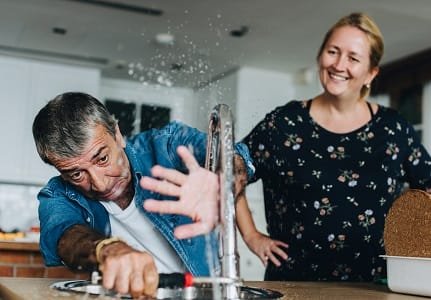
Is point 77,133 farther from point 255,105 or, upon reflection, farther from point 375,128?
point 255,105

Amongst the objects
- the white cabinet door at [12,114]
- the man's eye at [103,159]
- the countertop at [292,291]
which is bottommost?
the countertop at [292,291]

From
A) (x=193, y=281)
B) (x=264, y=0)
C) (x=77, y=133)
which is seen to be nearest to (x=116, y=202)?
(x=77, y=133)

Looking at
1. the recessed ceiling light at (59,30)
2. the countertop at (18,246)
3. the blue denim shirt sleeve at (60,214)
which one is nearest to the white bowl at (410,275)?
the blue denim shirt sleeve at (60,214)

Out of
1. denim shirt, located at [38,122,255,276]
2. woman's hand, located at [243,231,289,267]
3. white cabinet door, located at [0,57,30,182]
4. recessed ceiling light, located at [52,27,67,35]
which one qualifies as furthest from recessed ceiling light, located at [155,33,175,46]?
denim shirt, located at [38,122,255,276]

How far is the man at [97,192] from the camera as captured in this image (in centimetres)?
78

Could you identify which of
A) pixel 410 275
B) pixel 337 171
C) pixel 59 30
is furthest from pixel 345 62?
pixel 59 30

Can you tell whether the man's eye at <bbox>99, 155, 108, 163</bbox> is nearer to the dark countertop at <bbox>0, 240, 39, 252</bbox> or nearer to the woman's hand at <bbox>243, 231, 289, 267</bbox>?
the woman's hand at <bbox>243, 231, 289, 267</bbox>

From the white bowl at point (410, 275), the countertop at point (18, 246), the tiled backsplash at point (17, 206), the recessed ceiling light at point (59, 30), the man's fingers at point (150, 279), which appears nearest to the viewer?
the man's fingers at point (150, 279)

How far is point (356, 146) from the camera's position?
142 centimetres

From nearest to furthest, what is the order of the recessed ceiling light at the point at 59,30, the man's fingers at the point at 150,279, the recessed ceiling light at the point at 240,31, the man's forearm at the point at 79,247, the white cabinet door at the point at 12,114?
the man's fingers at the point at 150,279, the man's forearm at the point at 79,247, the recessed ceiling light at the point at 240,31, the recessed ceiling light at the point at 59,30, the white cabinet door at the point at 12,114

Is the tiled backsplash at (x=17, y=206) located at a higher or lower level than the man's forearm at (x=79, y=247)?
higher

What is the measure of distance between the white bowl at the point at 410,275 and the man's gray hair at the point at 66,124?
49 centimetres

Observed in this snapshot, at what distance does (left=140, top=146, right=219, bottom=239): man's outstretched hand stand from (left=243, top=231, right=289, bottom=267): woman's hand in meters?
0.79

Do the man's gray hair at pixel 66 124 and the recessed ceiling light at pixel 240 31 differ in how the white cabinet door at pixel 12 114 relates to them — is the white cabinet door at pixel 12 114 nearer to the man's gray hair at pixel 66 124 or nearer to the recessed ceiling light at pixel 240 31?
the recessed ceiling light at pixel 240 31
